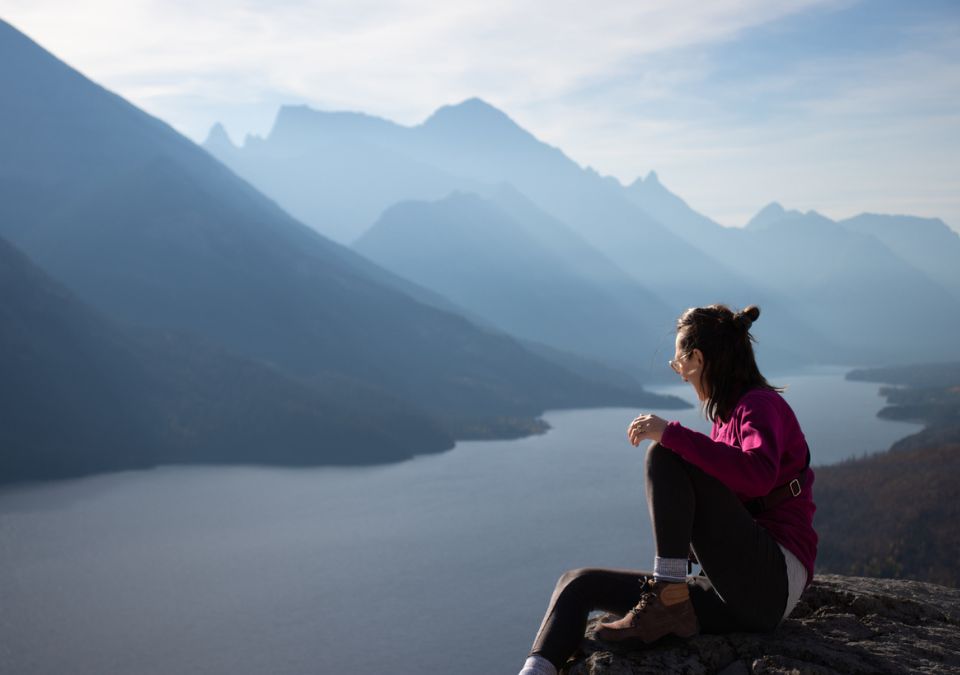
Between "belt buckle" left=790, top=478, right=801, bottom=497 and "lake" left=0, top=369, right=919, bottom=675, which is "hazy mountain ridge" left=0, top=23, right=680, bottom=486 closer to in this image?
"lake" left=0, top=369, right=919, bottom=675

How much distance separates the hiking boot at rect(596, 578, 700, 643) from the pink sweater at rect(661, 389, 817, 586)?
67cm

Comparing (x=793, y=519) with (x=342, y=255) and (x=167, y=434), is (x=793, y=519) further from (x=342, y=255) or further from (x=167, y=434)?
(x=342, y=255)

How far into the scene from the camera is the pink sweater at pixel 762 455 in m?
4.83

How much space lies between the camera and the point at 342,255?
192875 millimetres

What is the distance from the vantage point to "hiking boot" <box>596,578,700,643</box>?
526 centimetres

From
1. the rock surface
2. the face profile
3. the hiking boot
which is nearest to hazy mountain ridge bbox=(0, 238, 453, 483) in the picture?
the rock surface

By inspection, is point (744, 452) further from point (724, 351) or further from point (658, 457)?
point (724, 351)

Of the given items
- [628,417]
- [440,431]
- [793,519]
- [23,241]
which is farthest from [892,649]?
[23,241]

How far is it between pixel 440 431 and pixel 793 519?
11300 centimetres

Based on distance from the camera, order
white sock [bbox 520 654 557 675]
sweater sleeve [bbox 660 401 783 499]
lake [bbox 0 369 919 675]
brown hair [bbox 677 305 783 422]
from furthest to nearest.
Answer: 1. lake [bbox 0 369 919 675]
2. brown hair [bbox 677 305 783 422]
3. white sock [bbox 520 654 557 675]
4. sweater sleeve [bbox 660 401 783 499]

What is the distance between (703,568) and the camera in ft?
17.1

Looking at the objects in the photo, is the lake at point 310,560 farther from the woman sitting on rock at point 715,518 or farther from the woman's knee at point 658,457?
the woman's knee at point 658,457

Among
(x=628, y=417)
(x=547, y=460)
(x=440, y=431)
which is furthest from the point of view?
(x=628, y=417)

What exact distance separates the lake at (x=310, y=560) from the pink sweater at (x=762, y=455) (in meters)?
35.3
